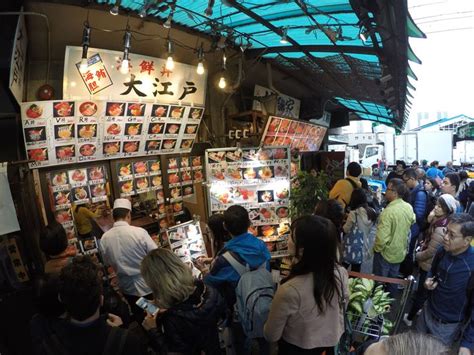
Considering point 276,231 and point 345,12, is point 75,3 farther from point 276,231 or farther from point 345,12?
point 276,231

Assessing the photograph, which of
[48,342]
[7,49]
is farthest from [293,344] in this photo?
[7,49]

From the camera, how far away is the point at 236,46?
6930mm

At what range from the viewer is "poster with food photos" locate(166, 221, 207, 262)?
15.6 feet

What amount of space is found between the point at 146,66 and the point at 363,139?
22.9 meters

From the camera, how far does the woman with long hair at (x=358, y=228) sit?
16.8 feet

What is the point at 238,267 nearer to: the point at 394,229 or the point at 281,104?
the point at 394,229

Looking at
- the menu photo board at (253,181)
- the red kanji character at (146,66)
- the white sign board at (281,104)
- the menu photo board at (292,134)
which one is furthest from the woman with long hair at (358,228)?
the white sign board at (281,104)

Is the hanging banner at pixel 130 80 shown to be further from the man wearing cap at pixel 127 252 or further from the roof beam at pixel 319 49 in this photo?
the man wearing cap at pixel 127 252

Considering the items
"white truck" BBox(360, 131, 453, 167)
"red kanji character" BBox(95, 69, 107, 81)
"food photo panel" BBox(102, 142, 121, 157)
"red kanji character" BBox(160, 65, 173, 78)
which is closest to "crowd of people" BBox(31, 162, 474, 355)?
"food photo panel" BBox(102, 142, 121, 157)

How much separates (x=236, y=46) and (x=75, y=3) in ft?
11.4

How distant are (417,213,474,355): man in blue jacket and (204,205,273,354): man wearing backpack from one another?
1.79 meters

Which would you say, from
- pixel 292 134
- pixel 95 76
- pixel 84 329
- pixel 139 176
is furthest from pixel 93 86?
pixel 292 134

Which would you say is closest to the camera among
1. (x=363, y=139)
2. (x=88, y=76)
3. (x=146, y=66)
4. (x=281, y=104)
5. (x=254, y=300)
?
(x=254, y=300)

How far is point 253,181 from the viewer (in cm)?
661
